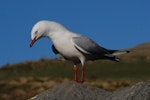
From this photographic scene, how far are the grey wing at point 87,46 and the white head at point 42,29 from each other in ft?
1.65

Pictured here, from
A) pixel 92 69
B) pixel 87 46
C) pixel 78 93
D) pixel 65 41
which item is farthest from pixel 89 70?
pixel 78 93

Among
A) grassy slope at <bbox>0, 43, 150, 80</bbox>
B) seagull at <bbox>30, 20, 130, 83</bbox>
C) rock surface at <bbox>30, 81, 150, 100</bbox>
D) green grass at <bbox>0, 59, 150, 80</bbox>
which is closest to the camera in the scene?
rock surface at <bbox>30, 81, 150, 100</bbox>

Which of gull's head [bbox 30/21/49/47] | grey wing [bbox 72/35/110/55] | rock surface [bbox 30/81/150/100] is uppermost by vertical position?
gull's head [bbox 30/21/49/47]

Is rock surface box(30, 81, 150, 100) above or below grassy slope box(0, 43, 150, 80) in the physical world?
below

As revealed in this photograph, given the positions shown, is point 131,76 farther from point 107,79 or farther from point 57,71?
point 57,71

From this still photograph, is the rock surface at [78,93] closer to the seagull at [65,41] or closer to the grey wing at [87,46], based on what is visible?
the seagull at [65,41]

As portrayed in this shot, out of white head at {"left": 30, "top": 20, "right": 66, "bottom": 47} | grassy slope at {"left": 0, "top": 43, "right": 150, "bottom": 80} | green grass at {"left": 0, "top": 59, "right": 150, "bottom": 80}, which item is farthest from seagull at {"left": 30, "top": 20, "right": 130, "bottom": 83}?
grassy slope at {"left": 0, "top": 43, "right": 150, "bottom": 80}

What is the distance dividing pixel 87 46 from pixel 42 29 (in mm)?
1086

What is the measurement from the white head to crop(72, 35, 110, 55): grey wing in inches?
19.7

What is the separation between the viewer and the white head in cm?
1145

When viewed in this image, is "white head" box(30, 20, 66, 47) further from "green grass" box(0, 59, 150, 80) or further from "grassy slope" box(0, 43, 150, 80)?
"grassy slope" box(0, 43, 150, 80)

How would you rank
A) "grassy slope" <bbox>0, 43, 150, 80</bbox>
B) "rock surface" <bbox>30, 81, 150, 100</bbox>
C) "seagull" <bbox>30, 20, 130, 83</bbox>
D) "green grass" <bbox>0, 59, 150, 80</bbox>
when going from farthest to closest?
"grassy slope" <bbox>0, 43, 150, 80</bbox>
"green grass" <bbox>0, 59, 150, 80</bbox>
"seagull" <bbox>30, 20, 130, 83</bbox>
"rock surface" <bbox>30, 81, 150, 100</bbox>

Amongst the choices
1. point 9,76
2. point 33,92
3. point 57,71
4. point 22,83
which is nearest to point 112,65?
point 57,71

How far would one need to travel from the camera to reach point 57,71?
3272 cm
